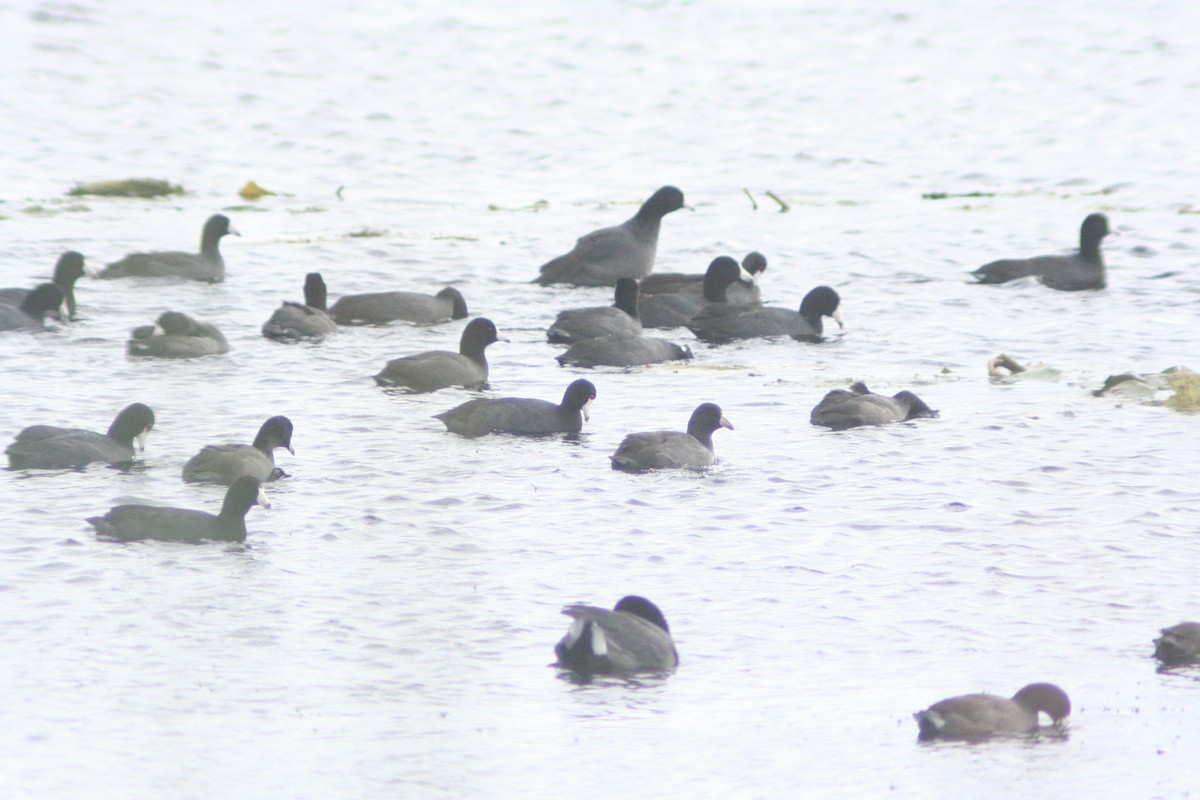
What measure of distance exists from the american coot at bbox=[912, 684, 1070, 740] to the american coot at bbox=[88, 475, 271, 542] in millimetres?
4950

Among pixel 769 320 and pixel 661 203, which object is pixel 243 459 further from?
pixel 661 203

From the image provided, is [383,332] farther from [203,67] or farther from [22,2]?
[22,2]

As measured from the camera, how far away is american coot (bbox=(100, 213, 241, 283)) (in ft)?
73.0

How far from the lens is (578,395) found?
15211mm

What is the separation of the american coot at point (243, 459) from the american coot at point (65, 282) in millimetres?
6716

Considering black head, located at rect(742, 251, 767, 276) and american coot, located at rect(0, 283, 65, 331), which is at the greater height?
black head, located at rect(742, 251, 767, 276)

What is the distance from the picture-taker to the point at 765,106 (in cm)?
3684

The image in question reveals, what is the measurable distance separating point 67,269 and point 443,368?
5.83m

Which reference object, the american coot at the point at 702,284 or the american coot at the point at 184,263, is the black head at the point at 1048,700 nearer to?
the american coot at the point at 702,284

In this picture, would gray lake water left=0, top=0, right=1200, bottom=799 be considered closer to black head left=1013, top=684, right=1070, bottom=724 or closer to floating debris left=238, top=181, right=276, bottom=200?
black head left=1013, top=684, right=1070, bottom=724

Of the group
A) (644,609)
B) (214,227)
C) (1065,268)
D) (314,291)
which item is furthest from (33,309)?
(1065,268)

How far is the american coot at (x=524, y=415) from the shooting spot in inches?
599

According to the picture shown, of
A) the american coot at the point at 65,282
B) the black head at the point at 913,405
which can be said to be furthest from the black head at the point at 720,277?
the american coot at the point at 65,282

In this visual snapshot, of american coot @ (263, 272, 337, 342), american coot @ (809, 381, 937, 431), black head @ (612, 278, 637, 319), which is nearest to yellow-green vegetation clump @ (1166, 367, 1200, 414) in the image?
american coot @ (809, 381, 937, 431)
